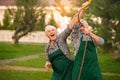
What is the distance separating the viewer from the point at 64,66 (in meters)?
4.78

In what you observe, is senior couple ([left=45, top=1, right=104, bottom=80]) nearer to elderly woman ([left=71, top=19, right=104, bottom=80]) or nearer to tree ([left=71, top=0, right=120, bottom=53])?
elderly woman ([left=71, top=19, right=104, bottom=80])

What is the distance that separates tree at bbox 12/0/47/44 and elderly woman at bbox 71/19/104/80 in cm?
2862

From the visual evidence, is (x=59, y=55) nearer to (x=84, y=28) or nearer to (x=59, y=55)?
(x=59, y=55)

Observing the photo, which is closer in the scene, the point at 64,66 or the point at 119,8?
the point at 64,66

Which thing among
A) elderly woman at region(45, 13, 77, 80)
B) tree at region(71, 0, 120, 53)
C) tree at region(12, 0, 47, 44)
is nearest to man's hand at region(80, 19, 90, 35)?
elderly woman at region(45, 13, 77, 80)

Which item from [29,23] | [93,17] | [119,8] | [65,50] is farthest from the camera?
[29,23]

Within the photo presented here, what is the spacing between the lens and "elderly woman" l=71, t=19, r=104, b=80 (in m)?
4.29

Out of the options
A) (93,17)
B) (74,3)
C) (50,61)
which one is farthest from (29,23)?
(50,61)

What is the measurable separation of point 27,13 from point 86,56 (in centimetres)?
2919

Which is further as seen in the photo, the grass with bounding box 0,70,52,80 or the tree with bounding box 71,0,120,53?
the tree with bounding box 71,0,120,53

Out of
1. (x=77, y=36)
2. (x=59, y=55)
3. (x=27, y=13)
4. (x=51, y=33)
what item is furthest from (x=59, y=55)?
(x=27, y=13)

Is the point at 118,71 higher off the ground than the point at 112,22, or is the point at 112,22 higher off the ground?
the point at 112,22

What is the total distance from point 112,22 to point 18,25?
21.9m

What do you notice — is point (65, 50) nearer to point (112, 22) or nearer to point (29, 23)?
point (112, 22)
